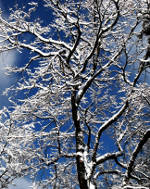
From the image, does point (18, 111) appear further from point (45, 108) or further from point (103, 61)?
point (103, 61)

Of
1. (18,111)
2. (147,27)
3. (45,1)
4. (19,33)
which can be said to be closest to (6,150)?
(18,111)

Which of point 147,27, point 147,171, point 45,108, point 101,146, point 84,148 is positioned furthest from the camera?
point 101,146

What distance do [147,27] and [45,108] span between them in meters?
4.48

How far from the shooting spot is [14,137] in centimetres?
634

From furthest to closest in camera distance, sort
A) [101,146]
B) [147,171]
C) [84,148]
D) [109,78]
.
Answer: [101,146]
[147,171]
[109,78]
[84,148]

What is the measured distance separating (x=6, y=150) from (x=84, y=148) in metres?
5.78

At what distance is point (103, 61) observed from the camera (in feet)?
22.9

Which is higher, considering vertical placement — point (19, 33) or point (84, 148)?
point (19, 33)

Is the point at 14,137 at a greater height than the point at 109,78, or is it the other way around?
the point at 109,78

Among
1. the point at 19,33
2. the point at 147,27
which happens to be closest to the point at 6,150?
the point at 19,33

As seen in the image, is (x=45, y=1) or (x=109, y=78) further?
(x=109, y=78)

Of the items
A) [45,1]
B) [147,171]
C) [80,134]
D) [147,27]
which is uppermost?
[45,1]

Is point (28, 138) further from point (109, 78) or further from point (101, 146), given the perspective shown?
point (101, 146)

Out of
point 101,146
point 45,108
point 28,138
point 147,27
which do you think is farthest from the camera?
point 101,146
